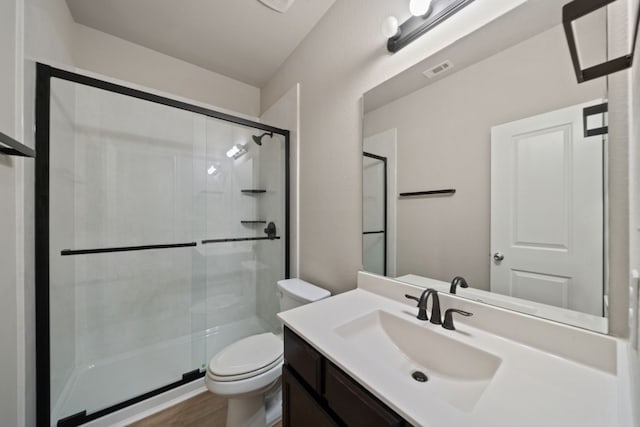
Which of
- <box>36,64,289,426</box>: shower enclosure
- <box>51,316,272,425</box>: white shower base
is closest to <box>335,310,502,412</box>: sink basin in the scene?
<box>36,64,289,426</box>: shower enclosure

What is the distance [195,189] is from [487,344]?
2192 millimetres

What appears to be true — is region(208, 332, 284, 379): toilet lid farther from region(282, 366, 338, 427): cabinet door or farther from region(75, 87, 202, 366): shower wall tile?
region(75, 87, 202, 366): shower wall tile

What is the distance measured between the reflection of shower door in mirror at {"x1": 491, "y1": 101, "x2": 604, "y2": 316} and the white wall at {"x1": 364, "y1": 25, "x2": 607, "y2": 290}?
1.5 inches

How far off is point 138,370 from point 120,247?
0.90 metres

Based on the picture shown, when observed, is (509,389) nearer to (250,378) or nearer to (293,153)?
(250,378)

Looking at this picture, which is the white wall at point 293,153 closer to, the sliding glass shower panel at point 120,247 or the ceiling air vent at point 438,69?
the sliding glass shower panel at point 120,247

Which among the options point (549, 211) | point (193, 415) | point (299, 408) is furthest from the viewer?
point (193, 415)

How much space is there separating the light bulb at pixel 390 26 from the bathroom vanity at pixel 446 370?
3.75ft

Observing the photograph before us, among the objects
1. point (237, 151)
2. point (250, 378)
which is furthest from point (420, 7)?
point (250, 378)

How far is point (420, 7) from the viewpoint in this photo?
3.07ft

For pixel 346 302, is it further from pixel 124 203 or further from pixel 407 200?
pixel 124 203

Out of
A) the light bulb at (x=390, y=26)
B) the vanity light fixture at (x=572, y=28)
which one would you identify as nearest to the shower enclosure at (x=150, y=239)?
the light bulb at (x=390, y=26)

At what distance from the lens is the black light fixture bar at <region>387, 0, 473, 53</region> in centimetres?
87

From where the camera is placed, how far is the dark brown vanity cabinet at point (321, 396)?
1.82ft
